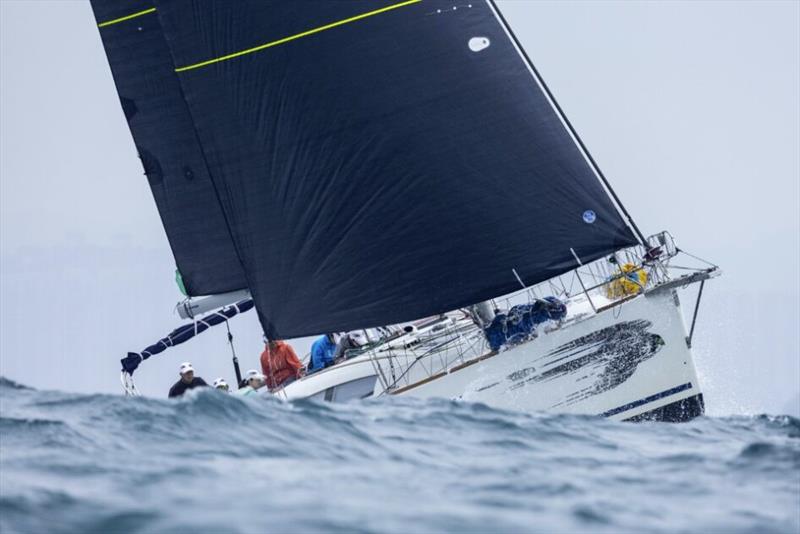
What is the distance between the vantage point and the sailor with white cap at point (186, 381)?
16359mm

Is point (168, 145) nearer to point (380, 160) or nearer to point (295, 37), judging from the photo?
point (295, 37)

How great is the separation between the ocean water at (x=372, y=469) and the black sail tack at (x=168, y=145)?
7.53 meters

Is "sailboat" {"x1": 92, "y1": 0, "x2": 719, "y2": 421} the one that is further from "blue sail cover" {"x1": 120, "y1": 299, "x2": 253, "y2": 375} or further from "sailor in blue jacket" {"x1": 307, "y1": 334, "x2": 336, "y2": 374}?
"blue sail cover" {"x1": 120, "y1": 299, "x2": 253, "y2": 375}

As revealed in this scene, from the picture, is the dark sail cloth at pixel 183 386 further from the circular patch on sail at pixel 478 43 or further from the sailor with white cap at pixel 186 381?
the circular patch on sail at pixel 478 43

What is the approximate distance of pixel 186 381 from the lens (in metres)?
16.5

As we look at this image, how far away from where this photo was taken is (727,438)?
10.3 meters

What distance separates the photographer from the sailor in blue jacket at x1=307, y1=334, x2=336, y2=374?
1753 cm

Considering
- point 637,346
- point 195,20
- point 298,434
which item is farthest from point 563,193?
point 298,434

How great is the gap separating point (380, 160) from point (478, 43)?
162 centimetres

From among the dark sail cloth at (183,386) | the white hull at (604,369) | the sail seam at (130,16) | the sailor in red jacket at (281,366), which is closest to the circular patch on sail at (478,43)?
the white hull at (604,369)

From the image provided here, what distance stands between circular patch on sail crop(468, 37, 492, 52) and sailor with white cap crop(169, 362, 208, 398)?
5.03m

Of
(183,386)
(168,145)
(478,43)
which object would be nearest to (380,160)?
(478,43)

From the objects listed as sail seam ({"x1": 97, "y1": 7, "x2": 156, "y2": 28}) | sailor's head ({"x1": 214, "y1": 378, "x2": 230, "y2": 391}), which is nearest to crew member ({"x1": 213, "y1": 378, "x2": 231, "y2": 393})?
sailor's head ({"x1": 214, "y1": 378, "x2": 230, "y2": 391})

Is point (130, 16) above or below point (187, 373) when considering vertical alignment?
above
